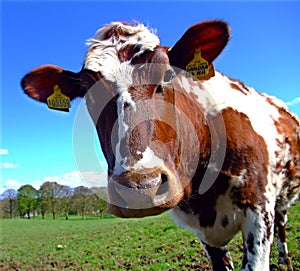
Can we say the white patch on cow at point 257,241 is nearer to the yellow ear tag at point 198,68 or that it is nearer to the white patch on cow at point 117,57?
the yellow ear tag at point 198,68

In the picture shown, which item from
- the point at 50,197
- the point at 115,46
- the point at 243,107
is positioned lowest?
the point at 243,107

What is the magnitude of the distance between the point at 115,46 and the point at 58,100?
4.74 ft

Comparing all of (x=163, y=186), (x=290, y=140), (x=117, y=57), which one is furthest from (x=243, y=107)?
(x=163, y=186)

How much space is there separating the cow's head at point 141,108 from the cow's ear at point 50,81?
4 centimetres

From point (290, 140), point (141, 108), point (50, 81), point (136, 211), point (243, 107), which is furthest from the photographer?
point (290, 140)

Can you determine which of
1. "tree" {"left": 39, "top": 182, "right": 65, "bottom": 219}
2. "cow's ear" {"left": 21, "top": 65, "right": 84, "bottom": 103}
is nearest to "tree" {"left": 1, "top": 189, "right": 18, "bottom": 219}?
"tree" {"left": 39, "top": 182, "right": 65, "bottom": 219}

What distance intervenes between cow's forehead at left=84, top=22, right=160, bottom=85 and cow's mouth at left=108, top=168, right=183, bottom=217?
101 centimetres

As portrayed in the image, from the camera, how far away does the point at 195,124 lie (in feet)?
13.0

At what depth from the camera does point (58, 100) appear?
15.6ft

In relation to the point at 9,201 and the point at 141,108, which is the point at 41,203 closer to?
the point at 9,201

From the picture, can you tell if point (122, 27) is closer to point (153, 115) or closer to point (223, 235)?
point (153, 115)

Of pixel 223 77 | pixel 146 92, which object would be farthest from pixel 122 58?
pixel 223 77

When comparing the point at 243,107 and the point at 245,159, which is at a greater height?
the point at 243,107

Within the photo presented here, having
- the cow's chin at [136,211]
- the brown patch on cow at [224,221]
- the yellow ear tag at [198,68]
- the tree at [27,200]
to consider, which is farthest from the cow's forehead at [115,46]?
the tree at [27,200]
